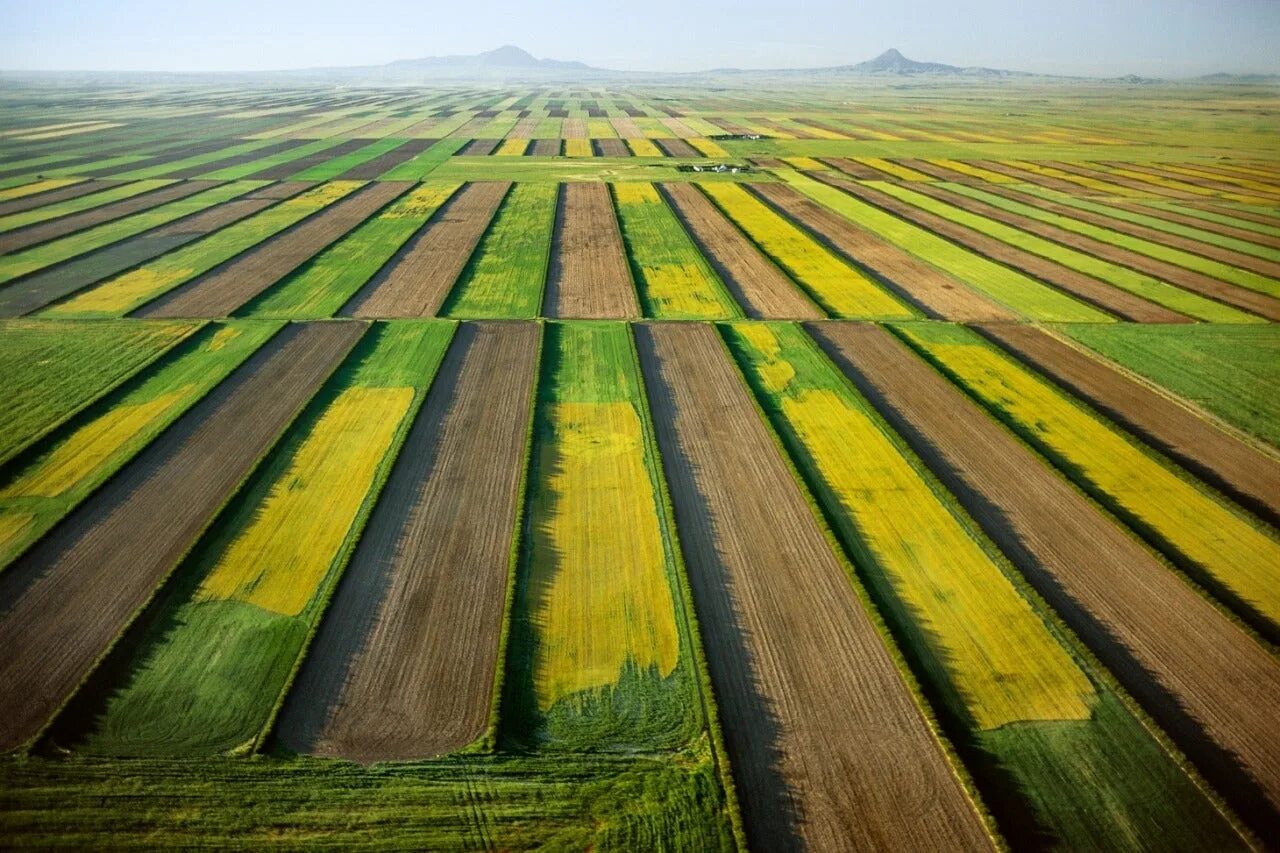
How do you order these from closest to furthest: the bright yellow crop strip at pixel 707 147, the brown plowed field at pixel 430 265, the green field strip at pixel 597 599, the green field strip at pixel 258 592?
Result: 1. the green field strip at pixel 258 592
2. the green field strip at pixel 597 599
3. the brown plowed field at pixel 430 265
4. the bright yellow crop strip at pixel 707 147

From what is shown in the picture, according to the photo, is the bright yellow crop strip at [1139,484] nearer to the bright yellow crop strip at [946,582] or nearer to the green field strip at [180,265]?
the bright yellow crop strip at [946,582]

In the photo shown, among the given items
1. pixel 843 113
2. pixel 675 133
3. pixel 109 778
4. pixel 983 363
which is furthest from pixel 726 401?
pixel 843 113

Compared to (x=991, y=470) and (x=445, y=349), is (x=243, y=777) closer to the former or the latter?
(x=445, y=349)

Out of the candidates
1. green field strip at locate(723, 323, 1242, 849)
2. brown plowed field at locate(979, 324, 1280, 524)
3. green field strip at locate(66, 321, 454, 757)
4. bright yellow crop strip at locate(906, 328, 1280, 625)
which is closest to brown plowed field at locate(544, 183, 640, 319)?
green field strip at locate(66, 321, 454, 757)

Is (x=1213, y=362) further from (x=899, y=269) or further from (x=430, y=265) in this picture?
(x=430, y=265)

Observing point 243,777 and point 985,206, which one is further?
point 985,206

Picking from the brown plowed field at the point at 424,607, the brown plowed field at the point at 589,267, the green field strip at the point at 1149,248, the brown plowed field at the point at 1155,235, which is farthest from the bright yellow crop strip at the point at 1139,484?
the brown plowed field at the point at 1155,235
